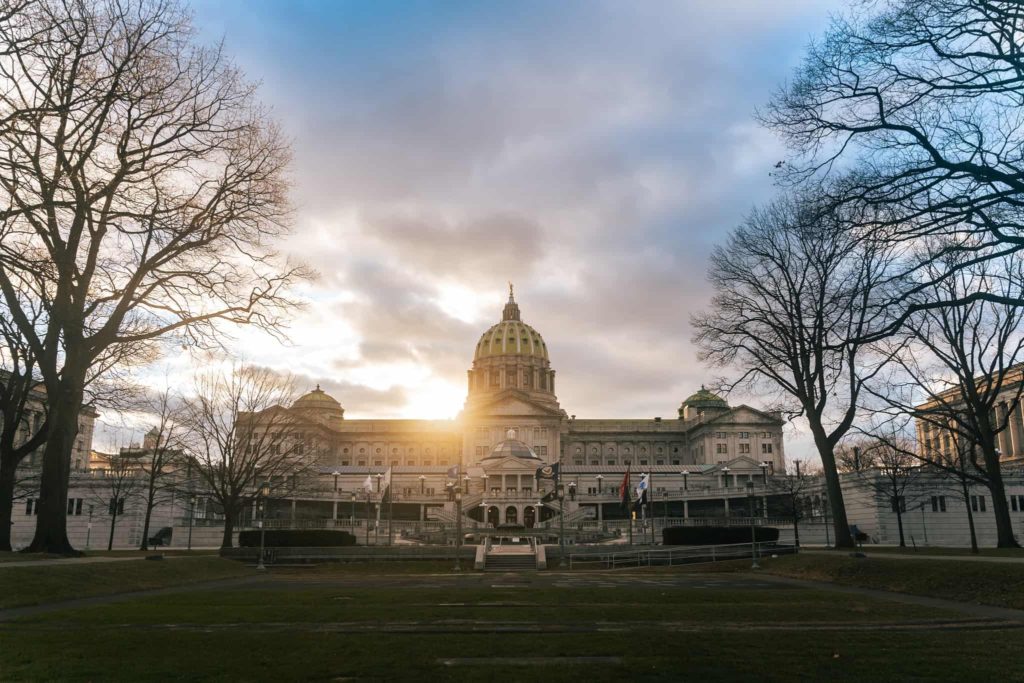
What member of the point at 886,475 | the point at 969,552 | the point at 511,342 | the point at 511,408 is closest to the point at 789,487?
the point at 886,475

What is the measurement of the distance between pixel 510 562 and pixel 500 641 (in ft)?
113

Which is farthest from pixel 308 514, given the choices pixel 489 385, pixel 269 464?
pixel 489 385

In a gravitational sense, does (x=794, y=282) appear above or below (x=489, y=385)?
below

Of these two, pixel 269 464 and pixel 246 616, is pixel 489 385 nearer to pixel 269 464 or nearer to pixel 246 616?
pixel 269 464

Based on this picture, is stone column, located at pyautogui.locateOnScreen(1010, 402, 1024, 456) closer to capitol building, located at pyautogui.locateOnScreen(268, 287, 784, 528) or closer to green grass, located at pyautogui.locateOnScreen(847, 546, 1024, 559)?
capitol building, located at pyautogui.locateOnScreen(268, 287, 784, 528)

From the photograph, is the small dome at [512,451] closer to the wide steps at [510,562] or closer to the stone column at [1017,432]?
the wide steps at [510,562]

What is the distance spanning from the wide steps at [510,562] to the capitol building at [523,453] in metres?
31.1

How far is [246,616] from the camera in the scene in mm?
15477

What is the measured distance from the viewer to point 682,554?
4609 cm

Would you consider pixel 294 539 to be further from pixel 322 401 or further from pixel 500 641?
pixel 322 401

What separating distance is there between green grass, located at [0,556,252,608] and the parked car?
158ft

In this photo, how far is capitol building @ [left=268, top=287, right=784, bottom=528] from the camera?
95.8 m

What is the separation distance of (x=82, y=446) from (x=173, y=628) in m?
108

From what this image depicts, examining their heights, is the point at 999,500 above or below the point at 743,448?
below
